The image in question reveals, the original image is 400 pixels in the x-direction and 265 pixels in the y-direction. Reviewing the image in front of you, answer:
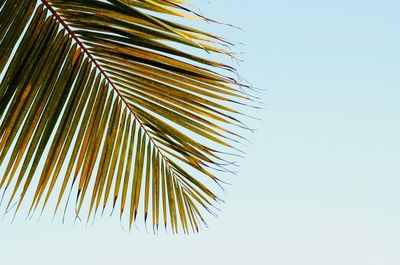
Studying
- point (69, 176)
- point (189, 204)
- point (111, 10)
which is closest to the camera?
point (111, 10)

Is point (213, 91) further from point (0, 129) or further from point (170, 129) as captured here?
point (0, 129)

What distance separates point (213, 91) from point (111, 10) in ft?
1.44

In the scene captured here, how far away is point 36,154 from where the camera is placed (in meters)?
1.83

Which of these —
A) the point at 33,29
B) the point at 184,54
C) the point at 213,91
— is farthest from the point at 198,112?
the point at 33,29

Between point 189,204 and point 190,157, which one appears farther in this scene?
point 189,204

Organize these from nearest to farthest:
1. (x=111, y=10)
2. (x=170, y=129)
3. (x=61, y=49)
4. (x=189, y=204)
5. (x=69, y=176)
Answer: (x=111, y=10) < (x=61, y=49) < (x=69, y=176) < (x=170, y=129) < (x=189, y=204)

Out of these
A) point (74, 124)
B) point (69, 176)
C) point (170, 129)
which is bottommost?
point (69, 176)

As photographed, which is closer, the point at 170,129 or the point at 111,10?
the point at 111,10

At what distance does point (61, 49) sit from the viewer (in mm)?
1818

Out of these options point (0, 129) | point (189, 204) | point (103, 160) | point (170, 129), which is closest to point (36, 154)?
point (0, 129)

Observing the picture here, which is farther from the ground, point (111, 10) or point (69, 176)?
point (111, 10)

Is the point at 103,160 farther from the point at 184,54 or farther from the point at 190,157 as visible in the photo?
the point at 184,54

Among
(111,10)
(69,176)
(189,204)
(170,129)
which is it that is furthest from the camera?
(189,204)

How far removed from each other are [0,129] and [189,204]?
946 millimetres
